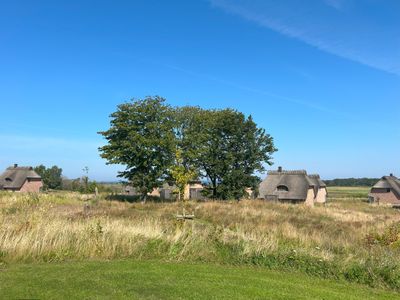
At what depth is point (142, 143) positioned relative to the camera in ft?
145

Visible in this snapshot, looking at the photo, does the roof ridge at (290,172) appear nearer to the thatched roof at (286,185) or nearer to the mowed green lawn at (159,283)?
the thatched roof at (286,185)

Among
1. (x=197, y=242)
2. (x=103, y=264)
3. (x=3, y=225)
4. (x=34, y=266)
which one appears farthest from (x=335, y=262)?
(x=3, y=225)

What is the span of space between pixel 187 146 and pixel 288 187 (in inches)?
800

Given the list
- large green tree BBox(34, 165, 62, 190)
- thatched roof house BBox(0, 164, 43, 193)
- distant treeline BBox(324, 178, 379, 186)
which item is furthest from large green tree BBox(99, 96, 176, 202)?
distant treeline BBox(324, 178, 379, 186)

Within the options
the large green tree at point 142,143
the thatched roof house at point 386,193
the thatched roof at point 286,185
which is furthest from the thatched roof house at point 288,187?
the large green tree at point 142,143

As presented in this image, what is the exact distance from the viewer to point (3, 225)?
11.9 meters

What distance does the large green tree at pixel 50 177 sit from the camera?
3816 inches

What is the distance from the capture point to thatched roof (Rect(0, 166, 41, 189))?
80.3 m

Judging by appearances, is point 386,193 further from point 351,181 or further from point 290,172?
point 351,181

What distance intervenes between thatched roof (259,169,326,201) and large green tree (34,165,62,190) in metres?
54.7

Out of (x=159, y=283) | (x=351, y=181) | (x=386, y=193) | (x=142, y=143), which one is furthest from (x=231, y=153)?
(x=351, y=181)

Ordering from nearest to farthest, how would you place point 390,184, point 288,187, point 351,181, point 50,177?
point 288,187 < point 390,184 < point 50,177 < point 351,181

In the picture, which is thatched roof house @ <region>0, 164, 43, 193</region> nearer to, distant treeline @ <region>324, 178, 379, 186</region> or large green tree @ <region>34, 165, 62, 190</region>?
large green tree @ <region>34, 165, 62, 190</region>

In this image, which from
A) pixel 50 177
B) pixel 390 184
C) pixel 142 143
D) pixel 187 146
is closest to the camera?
pixel 142 143
